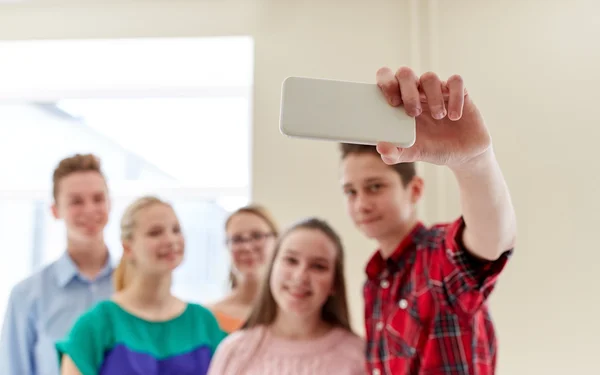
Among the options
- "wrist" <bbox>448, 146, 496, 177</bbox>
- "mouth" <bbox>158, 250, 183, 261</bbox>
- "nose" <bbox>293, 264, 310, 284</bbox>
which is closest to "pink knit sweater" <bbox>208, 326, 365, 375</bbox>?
"nose" <bbox>293, 264, 310, 284</bbox>

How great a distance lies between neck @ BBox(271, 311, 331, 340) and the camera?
1.13 meters

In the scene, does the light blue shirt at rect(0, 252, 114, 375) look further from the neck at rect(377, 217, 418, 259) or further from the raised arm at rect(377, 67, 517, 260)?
the raised arm at rect(377, 67, 517, 260)

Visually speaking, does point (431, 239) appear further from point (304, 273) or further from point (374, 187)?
point (304, 273)

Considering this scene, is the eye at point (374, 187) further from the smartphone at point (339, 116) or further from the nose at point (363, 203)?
the smartphone at point (339, 116)

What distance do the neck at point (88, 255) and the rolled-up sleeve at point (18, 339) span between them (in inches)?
5.8

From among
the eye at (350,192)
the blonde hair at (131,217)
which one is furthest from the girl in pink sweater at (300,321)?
the blonde hair at (131,217)

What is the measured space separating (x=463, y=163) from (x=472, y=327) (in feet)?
1.11

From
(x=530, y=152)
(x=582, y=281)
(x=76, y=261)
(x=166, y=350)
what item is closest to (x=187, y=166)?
(x=76, y=261)

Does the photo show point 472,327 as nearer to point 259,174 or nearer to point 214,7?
point 259,174

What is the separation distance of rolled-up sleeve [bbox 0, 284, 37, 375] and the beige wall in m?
0.74

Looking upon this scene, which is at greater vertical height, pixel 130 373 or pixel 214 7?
pixel 214 7

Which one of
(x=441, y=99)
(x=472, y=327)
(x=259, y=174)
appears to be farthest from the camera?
(x=259, y=174)

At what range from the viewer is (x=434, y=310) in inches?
36.0

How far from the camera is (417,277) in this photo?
0.96 m
